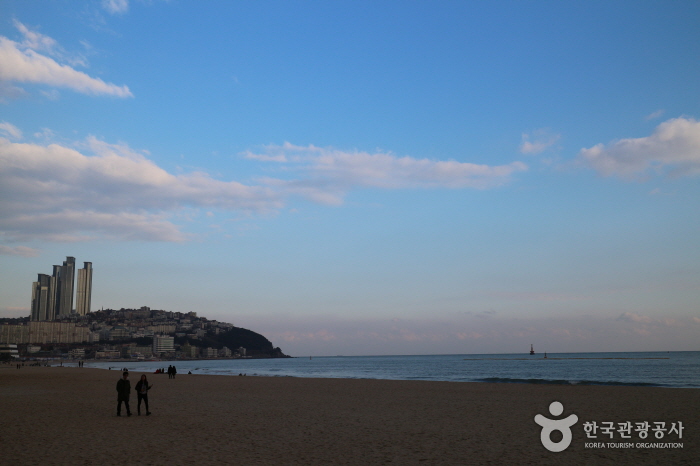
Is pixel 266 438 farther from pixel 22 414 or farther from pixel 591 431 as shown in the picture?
pixel 22 414

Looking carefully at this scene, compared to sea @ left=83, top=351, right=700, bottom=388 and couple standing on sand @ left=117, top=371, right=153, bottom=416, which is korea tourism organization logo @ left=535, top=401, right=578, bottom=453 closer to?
couple standing on sand @ left=117, top=371, right=153, bottom=416

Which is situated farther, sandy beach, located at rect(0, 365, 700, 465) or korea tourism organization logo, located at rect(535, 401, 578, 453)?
korea tourism organization logo, located at rect(535, 401, 578, 453)

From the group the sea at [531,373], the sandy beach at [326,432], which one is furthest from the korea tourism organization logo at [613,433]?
the sea at [531,373]

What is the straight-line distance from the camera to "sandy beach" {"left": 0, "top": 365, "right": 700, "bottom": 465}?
10.7 m

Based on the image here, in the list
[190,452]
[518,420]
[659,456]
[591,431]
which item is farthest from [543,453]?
[190,452]

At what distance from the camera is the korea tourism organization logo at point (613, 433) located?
1229 centimetres

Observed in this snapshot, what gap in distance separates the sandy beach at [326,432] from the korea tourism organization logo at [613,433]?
18 centimetres

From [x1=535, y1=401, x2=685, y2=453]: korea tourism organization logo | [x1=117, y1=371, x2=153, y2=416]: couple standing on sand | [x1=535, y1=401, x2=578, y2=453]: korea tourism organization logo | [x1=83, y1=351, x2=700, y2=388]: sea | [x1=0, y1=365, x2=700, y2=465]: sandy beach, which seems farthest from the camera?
[x1=83, y1=351, x2=700, y2=388]: sea

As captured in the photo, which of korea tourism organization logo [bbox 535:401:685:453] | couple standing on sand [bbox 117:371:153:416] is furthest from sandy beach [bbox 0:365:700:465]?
couple standing on sand [bbox 117:371:153:416]

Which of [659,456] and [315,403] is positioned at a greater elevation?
[659,456]

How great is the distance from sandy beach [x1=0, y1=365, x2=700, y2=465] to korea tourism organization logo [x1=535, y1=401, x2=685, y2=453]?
0.18 meters

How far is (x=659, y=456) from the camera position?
10953 mm

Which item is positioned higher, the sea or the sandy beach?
the sandy beach

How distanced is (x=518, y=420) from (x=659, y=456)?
5.75 m
